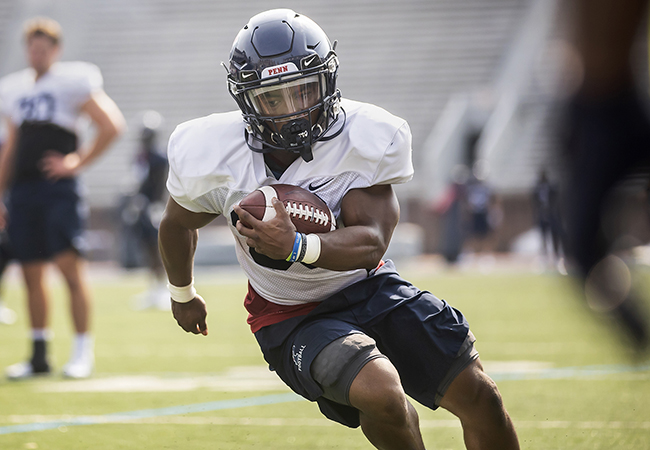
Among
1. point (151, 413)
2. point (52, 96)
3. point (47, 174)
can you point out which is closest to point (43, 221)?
point (47, 174)

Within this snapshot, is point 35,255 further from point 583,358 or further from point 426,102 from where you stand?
point 426,102

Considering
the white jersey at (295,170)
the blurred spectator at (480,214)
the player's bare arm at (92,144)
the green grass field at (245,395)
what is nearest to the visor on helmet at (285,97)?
the white jersey at (295,170)

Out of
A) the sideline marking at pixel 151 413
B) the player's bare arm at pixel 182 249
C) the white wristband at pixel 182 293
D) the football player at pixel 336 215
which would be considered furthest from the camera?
the sideline marking at pixel 151 413

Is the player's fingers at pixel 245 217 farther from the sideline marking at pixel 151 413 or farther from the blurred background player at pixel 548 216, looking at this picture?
the sideline marking at pixel 151 413

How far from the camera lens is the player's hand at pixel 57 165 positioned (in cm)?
504

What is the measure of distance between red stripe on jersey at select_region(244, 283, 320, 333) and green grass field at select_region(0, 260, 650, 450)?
700 mm

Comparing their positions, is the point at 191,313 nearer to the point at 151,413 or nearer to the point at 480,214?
the point at 151,413

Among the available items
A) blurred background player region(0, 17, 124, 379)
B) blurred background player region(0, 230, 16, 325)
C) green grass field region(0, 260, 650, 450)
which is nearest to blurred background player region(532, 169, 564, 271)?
green grass field region(0, 260, 650, 450)

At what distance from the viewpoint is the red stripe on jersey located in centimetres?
286

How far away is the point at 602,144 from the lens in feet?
6.18

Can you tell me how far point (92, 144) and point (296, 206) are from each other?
2946 mm

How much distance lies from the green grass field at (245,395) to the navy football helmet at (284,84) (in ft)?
3.03

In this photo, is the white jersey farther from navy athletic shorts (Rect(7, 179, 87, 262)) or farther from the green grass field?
navy athletic shorts (Rect(7, 179, 87, 262))

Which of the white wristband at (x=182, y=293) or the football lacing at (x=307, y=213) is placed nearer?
the football lacing at (x=307, y=213)
